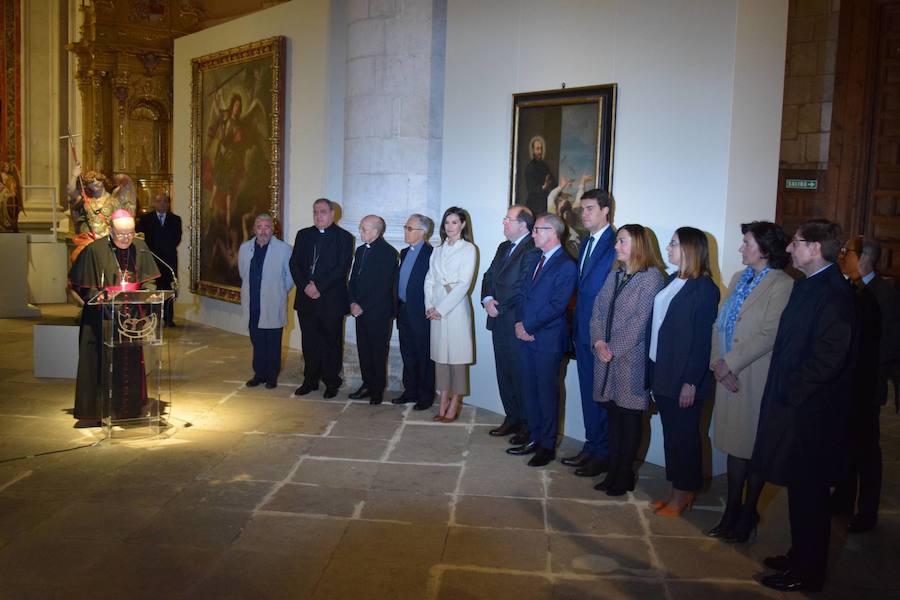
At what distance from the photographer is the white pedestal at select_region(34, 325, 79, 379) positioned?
28.9ft

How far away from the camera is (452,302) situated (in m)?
7.39

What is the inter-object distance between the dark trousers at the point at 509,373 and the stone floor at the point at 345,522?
0.30 meters

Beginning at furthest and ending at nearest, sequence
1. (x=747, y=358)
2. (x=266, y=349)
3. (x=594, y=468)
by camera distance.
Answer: (x=266, y=349) → (x=594, y=468) → (x=747, y=358)

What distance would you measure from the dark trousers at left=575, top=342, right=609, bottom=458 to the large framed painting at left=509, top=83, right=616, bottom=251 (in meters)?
1.14

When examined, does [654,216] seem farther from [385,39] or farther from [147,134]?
[147,134]

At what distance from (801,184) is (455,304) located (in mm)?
5304

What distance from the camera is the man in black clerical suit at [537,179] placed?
24.2ft

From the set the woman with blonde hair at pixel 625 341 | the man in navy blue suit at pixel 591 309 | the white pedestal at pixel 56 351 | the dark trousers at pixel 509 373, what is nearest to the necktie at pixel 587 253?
the man in navy blue suit at pixel 591 309

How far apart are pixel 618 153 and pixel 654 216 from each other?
1.88ft

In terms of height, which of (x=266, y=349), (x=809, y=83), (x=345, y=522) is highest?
(x=809, y=83)

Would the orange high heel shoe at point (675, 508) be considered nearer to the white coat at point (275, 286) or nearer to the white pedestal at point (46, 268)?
the white coat at point (275, 286)

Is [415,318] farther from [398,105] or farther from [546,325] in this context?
[398,105]

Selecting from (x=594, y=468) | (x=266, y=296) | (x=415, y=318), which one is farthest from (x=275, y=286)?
(x=594, y=468)

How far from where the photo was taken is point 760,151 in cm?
630
